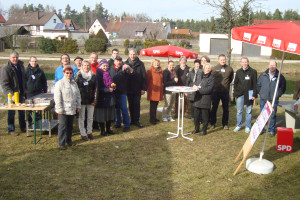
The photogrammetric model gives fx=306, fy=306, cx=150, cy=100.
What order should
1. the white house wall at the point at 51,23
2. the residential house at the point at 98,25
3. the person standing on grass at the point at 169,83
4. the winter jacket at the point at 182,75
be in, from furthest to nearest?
the residential house at the point at 98,25, the white house wall at the point at 51,23, the winter jacket at the point at 182,75, the person standing on grass at the point at 169,83

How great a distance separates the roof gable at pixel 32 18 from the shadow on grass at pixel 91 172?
213 ft

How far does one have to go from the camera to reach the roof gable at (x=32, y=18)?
65625 millimetres

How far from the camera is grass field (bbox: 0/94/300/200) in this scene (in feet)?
14.2

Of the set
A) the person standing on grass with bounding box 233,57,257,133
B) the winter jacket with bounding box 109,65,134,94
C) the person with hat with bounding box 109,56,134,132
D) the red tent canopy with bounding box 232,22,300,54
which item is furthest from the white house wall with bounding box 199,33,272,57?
the red tent canopy with bounding box 232,22,300,54

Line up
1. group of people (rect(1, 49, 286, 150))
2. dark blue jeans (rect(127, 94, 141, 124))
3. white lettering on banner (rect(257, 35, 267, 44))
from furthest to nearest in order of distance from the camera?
dark blue jeans (rect(127, 94, 141, 124)) → group of people (rect(1, 49, 286, 150)) → white lettering on banner (rect(257, 35, 267, 44))

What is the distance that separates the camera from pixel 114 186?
4.52 metres

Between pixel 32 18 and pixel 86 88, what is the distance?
6738cm

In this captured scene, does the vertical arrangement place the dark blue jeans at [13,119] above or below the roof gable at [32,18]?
below

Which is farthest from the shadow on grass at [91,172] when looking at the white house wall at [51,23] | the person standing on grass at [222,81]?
the white house wall at [51,23]

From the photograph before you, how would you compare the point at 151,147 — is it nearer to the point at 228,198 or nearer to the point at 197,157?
the point at 197,157

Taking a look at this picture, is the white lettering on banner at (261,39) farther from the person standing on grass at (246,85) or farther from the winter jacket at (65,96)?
the winter jacket at (65,96)

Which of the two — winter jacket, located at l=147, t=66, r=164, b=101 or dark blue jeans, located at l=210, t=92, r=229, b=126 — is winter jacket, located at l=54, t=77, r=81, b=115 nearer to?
winter jacket, located at l=147, t=66, r=164, b=101

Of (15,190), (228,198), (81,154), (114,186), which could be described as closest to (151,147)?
(81,154)

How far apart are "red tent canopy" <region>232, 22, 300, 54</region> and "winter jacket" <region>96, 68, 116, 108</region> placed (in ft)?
9.66
